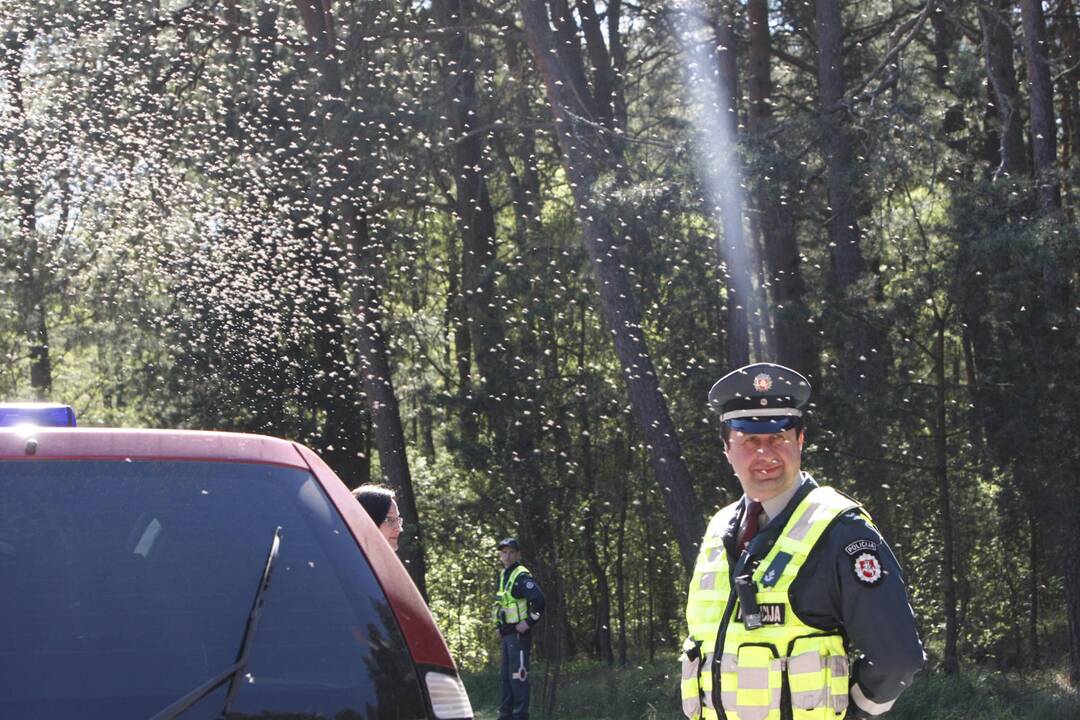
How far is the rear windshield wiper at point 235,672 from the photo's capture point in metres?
3.09

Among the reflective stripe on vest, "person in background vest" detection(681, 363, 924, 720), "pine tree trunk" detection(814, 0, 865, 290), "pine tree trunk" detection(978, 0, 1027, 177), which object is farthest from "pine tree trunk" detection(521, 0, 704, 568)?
"person in background vest" detection(681, 363, 924, 720)

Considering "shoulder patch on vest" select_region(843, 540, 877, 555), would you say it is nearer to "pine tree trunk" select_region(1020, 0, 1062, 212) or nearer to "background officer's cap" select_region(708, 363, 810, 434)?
"background officer's cap" select_region(708, 363, 810, 434)

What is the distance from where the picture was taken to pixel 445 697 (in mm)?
3410

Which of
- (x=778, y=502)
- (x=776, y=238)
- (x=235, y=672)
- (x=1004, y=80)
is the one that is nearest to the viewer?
(x=235, y=672)

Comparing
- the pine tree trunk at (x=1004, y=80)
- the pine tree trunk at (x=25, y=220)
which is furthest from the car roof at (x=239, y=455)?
A: the pine tree trunk at (x=25, y=220)

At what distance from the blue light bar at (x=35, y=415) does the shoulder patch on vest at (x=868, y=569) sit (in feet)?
6.81

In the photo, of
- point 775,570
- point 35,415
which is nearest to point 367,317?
point 35,415

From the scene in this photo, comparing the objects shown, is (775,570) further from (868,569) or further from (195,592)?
(195,592)

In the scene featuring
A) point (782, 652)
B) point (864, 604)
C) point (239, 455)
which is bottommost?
point (782, 652)

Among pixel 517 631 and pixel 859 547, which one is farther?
pixel 517 631

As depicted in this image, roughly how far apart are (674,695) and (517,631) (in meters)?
3.54

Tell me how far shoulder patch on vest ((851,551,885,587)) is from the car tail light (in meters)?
1.09

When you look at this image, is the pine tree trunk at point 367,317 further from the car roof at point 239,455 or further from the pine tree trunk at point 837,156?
the car roof at point 239,455

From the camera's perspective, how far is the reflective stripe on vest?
Answer: 15602 mm
